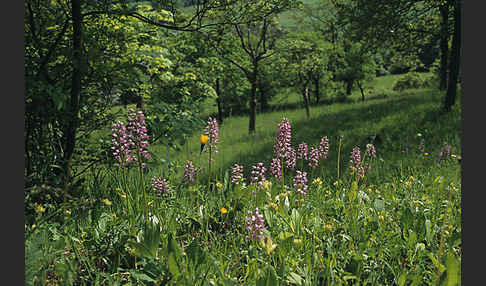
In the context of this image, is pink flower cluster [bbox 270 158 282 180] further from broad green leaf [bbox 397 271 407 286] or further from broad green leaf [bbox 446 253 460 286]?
broad green leaf [bbox 446 253 460 286]

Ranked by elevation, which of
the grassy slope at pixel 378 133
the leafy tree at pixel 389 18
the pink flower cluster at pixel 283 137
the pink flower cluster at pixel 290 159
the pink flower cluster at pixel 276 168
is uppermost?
the leafy tree at pixel 389 18

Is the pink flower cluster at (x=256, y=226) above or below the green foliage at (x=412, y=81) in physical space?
below

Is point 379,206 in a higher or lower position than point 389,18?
lower

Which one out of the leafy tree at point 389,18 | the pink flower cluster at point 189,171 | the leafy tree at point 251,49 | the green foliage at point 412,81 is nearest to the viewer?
the pink flower cluster at point 189,171

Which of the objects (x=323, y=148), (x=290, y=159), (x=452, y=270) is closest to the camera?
(x=452, y=270)

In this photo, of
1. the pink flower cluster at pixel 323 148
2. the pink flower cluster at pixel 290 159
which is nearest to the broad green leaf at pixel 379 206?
the pink flower cluster at pixel 323 148

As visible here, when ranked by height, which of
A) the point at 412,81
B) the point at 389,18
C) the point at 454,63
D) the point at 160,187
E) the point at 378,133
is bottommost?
the point at 378,133

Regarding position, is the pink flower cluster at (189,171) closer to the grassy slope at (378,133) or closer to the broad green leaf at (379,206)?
the broad green leaf at (379,206)

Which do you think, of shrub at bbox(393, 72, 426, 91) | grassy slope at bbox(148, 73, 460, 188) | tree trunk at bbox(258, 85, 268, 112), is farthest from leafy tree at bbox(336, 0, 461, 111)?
shrub at bbox(393, 72, 426, 91)

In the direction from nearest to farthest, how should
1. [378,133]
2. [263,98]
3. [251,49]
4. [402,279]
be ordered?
[402,279]
[378,133]
[251,49]
[263,98]

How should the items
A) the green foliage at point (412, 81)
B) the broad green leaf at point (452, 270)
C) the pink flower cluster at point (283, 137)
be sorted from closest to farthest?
the broad green leaf at point (452, 270) < the pink flower cluster at point (283, 137) < the green foliage at point (412, 81)

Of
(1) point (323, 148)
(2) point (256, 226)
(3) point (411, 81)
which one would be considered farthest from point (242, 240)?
(3) point (411, 81)

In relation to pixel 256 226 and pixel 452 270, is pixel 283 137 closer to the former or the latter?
pixel 256 226

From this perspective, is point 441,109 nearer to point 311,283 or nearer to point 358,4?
point 358,4
